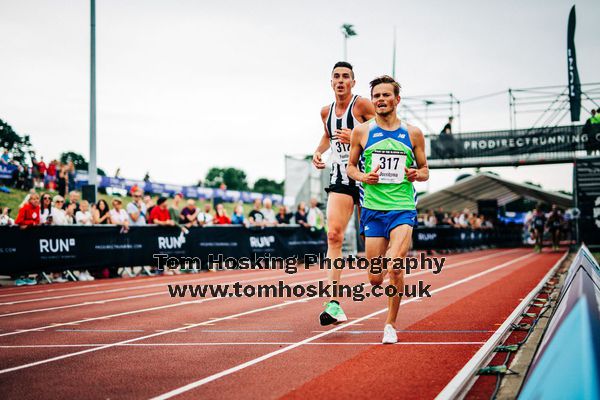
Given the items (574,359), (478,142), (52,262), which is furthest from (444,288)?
(478,142)

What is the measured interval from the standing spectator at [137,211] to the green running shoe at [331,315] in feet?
35.1

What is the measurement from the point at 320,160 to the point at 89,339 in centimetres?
296

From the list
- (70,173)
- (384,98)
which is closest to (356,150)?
(384,98)

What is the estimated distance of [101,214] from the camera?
1554 cm

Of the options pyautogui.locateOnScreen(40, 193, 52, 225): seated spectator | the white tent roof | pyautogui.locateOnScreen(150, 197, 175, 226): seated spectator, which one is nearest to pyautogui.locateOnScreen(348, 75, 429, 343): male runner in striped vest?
pyautogui.locateOnScreen(40, 193, 52, 225): seated spectator

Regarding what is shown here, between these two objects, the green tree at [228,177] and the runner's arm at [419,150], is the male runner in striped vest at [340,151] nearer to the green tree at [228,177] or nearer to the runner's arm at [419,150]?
the runner's arm at [419,150]

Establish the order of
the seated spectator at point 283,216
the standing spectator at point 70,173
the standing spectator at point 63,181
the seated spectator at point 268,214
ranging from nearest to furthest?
the seated spectator at point 268,214, the seated spectator at point 283,216, the standing spectator at point 63,181, the standing spectator at point 70,173

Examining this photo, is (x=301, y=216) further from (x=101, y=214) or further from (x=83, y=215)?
(x=83, y=215)

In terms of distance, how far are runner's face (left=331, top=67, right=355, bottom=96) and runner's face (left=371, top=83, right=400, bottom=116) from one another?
99 centimetres

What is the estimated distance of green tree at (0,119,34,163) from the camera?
6210 cm

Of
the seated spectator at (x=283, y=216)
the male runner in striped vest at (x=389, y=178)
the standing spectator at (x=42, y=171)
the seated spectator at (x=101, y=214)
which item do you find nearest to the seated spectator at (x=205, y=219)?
the seated spectator at (x=283, y=216)

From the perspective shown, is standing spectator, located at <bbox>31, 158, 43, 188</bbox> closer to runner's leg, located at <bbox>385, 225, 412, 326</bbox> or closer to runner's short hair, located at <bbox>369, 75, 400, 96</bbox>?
runner's short hair, located at <bbox>369, 75, 400, 96</bbox>

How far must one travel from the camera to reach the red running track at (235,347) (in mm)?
4051

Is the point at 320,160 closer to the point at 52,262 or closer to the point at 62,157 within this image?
the point at 52,262
